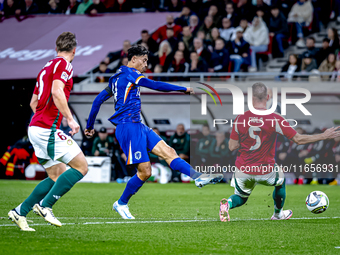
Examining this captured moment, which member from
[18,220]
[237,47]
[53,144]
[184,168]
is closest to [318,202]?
[184,168]

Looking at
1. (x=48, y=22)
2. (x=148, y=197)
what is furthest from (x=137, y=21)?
(x=148, y=197)

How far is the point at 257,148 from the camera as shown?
7.17m

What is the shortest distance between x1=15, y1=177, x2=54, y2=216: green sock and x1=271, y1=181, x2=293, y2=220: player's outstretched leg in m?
3.00

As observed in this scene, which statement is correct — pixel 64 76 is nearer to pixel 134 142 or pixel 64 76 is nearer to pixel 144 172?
pixel 134 142

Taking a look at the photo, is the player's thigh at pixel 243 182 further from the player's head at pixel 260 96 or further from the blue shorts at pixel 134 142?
the blue shorts at pixel 134 142

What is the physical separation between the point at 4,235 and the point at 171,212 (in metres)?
3.35

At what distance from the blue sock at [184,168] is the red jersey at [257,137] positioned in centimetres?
65

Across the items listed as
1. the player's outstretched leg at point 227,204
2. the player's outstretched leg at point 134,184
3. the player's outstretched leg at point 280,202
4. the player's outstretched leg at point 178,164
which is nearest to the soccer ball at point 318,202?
the player's outstretched leg at point 280,202

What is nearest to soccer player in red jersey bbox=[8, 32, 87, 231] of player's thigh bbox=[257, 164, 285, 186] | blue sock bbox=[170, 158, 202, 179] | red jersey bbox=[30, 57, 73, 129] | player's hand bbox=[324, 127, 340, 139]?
red jersey bbox=[30, 57, 73, 129]

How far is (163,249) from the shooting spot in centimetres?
475

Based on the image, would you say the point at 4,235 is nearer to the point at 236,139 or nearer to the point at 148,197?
the point at 236,139

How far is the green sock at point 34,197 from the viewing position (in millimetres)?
5625

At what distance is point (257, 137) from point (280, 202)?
36.3 inches

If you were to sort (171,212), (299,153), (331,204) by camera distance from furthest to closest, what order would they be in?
(299,153) < (331,204) < (171,212)
